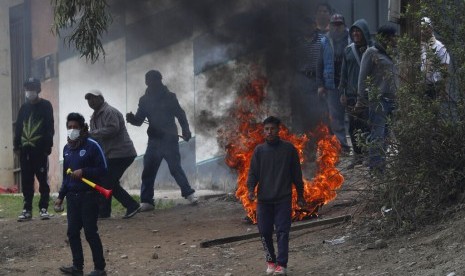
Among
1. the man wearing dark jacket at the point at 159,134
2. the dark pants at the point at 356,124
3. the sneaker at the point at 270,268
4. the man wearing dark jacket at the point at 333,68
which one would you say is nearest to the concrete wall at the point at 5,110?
the man wearing dark jacket at the point at 159,134

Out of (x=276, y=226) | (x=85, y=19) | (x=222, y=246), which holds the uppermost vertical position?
(x=85, y=19)

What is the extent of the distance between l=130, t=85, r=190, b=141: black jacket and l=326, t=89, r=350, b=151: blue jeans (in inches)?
73.7

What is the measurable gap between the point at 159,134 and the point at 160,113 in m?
0.27

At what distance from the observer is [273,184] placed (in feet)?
28.4

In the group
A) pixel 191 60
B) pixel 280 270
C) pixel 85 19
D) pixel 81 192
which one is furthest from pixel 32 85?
pixel 280 270

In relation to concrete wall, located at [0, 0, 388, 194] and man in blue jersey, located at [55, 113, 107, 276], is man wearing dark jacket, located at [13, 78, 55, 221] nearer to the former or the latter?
concrete wall, located at [0, 0, 388, 194]

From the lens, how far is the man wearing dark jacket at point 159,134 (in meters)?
12.9

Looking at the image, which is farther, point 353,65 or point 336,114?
point 336,114

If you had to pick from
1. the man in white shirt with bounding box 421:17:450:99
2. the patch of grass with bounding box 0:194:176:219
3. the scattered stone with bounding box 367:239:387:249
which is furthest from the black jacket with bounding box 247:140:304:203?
the patch of grass with bounding box 0:194:176:219

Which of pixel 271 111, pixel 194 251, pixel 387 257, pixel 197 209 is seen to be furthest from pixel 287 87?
pixel 387 257

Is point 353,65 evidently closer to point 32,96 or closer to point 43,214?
point 32,96

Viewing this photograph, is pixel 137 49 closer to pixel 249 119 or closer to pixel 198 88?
pixel 198 88

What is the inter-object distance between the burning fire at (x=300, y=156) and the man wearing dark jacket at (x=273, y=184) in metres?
1.59

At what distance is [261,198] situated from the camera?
343 inches
